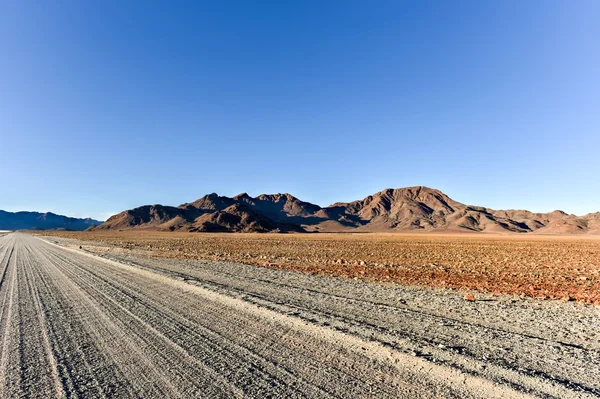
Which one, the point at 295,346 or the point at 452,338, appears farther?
the point at 452,338

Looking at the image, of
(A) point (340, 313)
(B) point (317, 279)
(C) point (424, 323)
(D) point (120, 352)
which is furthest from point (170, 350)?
(B) point (317, 279)

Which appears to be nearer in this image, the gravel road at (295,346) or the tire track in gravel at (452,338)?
the gravel road at (295,346)

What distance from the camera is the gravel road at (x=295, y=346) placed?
4758 millimetres

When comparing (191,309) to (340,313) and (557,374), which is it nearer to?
(340,313)

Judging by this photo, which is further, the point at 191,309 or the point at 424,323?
the point at 191,309

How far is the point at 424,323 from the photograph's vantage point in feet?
25.0

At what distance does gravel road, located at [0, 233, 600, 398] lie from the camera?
4.76 metres

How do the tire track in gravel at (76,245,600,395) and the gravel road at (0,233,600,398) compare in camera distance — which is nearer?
the gravel road at (0,233,600,398)

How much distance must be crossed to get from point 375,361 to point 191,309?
5563 millimetres

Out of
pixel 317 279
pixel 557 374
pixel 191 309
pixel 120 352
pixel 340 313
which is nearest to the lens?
pixel 557 374

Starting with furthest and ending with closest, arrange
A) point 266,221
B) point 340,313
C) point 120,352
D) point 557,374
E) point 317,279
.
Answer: point 266,221 → point 317,279 → point 340,313 → point 120,352 → point 557,374

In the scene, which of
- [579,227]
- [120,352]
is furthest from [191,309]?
[579,227]

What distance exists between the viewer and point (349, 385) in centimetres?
480

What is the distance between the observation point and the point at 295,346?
632 cm
